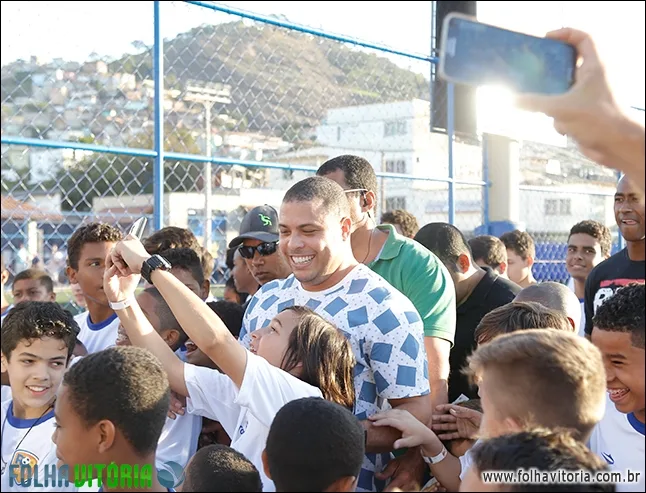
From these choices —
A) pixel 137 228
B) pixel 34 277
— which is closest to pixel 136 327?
pixel 137 228

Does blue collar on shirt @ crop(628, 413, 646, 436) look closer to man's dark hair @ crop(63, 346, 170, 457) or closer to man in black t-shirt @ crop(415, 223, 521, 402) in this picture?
man in black t-shirt @ crop(415, 223, 521, 402)

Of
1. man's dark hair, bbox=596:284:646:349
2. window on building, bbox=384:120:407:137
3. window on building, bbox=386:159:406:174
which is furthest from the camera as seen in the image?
window on building, bbox=384:120:407:137

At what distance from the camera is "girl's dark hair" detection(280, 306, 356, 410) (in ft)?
8.65

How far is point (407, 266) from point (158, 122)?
2.02 m

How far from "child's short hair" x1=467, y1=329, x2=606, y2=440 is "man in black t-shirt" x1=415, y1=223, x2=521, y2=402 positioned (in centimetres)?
169

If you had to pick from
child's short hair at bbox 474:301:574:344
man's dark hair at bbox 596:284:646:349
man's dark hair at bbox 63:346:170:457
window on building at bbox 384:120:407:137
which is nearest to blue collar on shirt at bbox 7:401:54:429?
man's dark hair at bbox 63:346:170:457

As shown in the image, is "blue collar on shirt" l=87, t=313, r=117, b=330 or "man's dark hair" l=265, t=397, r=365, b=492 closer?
"man's dark hair" l=265, t=397, r=365, b=492

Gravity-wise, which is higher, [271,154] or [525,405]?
[271,154]

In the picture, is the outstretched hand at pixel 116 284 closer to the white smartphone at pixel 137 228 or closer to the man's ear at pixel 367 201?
the white smartphone at pixel 137 228

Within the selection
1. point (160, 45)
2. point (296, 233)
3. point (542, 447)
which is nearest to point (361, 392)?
point (296, 233)

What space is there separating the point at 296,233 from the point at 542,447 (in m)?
1.55

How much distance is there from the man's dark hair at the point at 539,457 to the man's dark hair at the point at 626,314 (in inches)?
28.6

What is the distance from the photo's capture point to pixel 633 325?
2385 mm

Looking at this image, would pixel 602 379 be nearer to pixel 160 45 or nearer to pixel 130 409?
pixel 130 409
